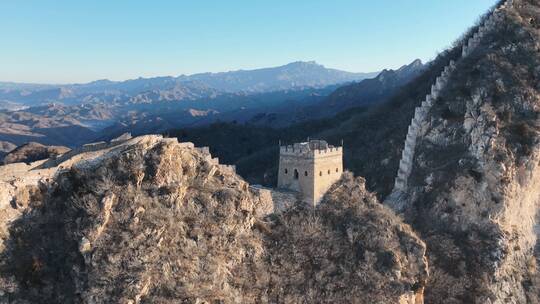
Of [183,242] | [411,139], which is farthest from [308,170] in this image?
[411,139]

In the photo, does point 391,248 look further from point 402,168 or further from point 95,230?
point 95,230

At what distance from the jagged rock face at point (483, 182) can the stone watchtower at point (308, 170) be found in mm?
14843

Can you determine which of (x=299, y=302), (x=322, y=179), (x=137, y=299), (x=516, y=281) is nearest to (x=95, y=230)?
(x=137, y=299)

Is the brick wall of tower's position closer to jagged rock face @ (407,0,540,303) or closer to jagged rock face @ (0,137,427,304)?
jagged rock face @ (0,137,427,304)

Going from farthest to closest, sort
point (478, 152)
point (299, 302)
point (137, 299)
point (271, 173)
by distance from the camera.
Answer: point (271, 173)
point (478, 152)
point (299, 302)
point (137, 299)

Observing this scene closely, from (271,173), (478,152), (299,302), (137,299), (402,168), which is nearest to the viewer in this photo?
(137,299)

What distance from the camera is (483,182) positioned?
54188 mm

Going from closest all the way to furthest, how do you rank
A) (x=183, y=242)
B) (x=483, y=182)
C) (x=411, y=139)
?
(x=183, y=242) < (x=483, y=182) < (x=411, y=139)

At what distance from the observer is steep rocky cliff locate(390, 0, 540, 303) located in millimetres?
49406

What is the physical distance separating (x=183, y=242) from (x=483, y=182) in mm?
35576

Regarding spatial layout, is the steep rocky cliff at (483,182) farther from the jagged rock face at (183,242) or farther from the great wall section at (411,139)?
the jagged rock face at (183,242)

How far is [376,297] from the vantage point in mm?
39875

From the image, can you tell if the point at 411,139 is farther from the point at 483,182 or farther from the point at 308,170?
the point at 308,170

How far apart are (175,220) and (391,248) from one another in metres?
19.0
